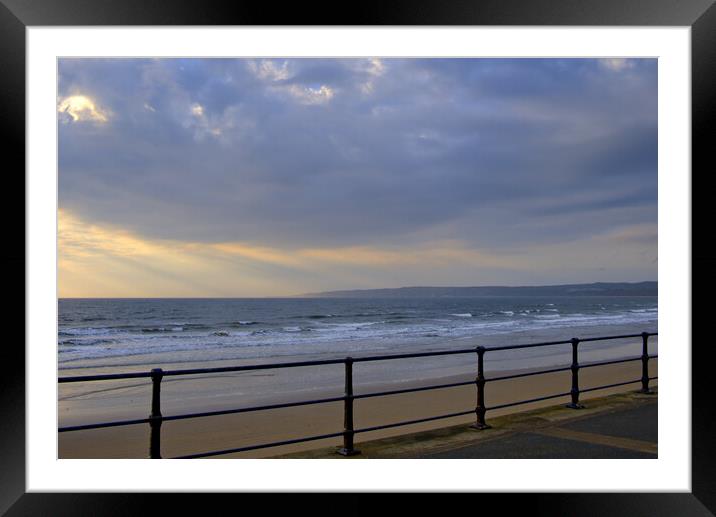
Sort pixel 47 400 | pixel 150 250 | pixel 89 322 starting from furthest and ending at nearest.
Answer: pixel 150 250, pixel 89 322, pixel 47 400

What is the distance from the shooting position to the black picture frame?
2.89 meters

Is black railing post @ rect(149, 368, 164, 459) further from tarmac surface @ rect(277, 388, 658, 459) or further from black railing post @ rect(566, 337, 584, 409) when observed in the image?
black railing post @ rect(566, 337, 584, 409)

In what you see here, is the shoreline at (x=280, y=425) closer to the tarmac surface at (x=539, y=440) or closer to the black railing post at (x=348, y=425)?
the tarmac surface at (x=539, y=440)

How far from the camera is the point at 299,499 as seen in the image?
3.05 m

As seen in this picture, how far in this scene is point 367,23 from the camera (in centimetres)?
294

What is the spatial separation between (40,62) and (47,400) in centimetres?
185

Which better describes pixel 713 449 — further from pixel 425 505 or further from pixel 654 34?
pixel 654 34

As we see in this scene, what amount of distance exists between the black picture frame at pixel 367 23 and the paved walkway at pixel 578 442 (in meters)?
1.80

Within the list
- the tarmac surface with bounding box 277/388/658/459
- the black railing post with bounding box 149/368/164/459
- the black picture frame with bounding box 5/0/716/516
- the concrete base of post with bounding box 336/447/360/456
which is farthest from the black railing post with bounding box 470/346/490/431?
the black railing post with bounding box 149/368/164/459

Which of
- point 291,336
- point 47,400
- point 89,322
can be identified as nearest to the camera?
point 47,400

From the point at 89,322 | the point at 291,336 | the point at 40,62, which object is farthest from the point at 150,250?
the point at 40,62

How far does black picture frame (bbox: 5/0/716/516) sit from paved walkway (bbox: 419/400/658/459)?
1796 mm

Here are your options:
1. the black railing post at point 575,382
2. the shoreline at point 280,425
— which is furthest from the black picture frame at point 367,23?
the black railing post at point 575,382

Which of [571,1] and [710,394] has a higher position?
[571,1]
